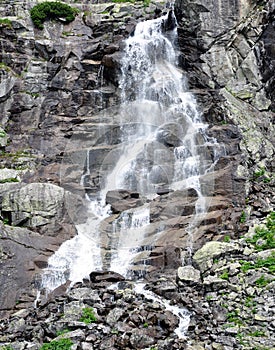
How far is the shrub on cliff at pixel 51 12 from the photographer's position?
3378cm

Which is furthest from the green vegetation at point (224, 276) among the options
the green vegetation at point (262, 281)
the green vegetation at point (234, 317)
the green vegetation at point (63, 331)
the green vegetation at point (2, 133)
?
the green vegetation at point (2, 133)

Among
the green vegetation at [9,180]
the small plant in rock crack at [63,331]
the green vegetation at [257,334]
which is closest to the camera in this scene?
the green vegetation at [257,334]

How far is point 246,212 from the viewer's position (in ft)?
67.8

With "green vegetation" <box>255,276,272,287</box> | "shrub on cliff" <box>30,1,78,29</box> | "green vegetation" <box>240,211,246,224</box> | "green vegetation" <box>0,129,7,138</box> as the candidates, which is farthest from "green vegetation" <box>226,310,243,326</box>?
"shrub on cliff" <box>30,1,78,29</box>

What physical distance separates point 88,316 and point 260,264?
20.5 ft

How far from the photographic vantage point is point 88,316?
14570 mm

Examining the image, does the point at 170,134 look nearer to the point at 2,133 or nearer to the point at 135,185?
the point at 135,185

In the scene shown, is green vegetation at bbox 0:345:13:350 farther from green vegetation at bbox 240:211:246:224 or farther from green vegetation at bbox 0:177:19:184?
green vegetation at bbox 240:211:246:224

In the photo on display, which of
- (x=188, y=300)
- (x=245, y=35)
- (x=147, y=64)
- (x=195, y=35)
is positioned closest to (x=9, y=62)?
(x=147, y=64)

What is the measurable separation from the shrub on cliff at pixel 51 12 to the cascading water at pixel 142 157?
667cm

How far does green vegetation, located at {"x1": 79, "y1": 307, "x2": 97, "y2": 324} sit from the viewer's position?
14378 millimetres

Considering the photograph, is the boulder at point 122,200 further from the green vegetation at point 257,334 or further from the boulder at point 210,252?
the green vegetation at point 257,334

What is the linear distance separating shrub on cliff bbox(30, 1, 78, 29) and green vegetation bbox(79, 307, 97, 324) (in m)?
24.4

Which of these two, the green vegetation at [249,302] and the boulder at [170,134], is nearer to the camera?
the green vegetation at [249,302]
